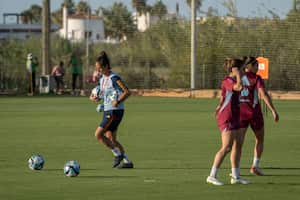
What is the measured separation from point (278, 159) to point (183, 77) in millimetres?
30710

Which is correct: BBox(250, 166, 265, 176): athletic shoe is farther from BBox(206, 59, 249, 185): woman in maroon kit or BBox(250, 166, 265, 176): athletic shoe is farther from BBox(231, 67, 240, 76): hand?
BBox(231, 67, 240, 76): hand

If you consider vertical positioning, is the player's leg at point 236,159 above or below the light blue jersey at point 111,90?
below

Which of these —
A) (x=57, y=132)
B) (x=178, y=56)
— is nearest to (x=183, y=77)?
(x=178, y=56)

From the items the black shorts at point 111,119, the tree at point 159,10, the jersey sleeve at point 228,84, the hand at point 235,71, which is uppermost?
the tree at point 159,10

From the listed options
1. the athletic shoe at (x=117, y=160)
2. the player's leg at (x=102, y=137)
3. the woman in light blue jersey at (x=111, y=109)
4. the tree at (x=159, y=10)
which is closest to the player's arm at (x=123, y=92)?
the woman in light blue jersey at (x=111, y=109)

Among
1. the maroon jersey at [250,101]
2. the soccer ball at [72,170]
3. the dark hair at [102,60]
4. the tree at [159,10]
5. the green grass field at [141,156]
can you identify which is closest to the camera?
the green grass field at [141,156]

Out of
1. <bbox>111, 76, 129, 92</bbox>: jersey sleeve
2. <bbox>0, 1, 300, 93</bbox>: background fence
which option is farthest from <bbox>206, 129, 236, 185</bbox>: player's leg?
<bbox>0, 1, 300, 93</bbox>: background fence

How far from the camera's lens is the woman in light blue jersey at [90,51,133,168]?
16750 mm

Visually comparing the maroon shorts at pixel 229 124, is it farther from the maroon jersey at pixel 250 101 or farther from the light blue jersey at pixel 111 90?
the light blue jersey at pixel 111 90

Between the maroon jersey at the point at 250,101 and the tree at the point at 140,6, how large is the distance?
1540 inches

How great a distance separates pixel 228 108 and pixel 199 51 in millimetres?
34529

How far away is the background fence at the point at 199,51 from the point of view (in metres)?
46.6

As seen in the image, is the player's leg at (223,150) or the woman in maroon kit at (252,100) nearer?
the player's leg at (223,150)

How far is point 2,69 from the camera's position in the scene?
52.7 metres
